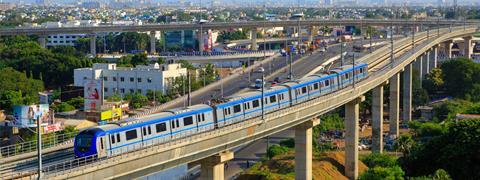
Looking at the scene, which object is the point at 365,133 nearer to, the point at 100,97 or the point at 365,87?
the point at 365,87

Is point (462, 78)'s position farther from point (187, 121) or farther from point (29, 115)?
point (187, 121)

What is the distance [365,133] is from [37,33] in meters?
64.4

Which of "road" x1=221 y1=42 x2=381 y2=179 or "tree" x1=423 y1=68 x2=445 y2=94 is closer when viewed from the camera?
"road" x1=221 y1=42 x2=381 y2=179

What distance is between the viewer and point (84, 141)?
25312 millimetres

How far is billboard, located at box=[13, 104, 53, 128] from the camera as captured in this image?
41344mm

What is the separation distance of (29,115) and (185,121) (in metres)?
15.2

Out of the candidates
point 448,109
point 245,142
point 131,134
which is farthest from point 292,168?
point 448,109

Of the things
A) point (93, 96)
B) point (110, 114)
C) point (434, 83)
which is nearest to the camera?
point (110, 114)

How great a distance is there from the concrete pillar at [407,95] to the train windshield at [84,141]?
4956 cm

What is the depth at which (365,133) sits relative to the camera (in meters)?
62.3

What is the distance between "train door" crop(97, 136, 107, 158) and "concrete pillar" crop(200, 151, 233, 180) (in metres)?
6.08

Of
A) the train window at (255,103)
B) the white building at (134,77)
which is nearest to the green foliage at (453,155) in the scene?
the train window at (255,103)

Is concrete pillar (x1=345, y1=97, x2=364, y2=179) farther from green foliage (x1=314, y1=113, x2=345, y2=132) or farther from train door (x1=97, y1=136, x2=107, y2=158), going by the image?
train door (x1=97, y1=136, x2=107, y2=158)

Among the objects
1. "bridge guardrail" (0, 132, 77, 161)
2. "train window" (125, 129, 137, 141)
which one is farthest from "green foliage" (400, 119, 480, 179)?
"bridge guardrail" (0, 132, 77, 161)
